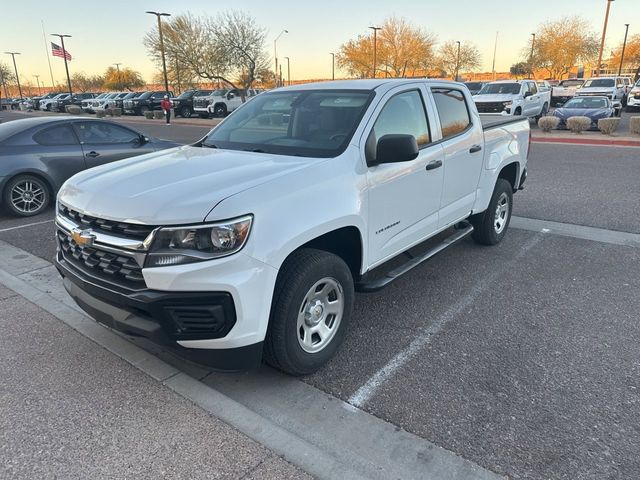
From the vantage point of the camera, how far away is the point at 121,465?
2436 mm

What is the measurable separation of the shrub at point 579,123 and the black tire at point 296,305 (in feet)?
54.9

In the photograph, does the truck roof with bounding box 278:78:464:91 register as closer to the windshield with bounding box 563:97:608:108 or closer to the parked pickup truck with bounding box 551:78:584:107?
the windshield with bounding box 563:97:608:108

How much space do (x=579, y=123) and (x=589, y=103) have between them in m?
2.95

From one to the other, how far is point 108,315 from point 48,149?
5.93 metres

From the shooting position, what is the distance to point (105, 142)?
8203 millimetres

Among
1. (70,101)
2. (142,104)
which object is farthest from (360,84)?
(70,101)

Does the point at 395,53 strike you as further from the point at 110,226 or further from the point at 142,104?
the point at 110,226

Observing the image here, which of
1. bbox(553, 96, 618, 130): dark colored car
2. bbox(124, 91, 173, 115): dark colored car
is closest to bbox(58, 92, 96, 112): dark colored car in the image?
bbox(124, 91, 173, 115): dark colored car

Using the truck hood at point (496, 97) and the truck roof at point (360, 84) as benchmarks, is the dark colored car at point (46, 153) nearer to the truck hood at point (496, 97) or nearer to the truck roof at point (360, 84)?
the truck roof at point (360, 84)

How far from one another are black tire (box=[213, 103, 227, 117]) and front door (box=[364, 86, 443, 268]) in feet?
93.5

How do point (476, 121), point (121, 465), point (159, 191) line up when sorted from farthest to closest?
point (476, 121)
point (159, 191)
point (121, 465)

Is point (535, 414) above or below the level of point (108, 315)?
below

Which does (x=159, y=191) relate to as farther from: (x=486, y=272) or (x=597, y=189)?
(x=597, y=189)

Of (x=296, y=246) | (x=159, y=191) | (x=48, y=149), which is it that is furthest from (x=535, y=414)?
(x=48, y=149)
